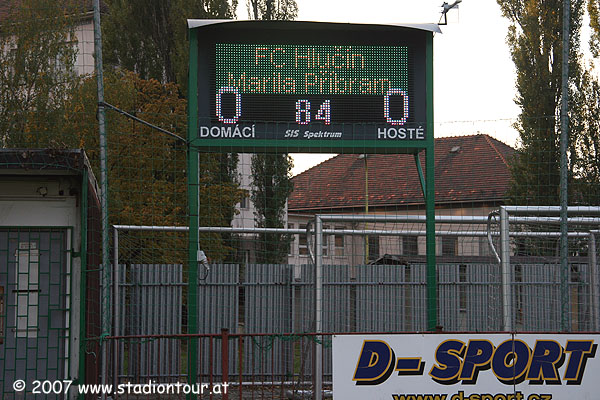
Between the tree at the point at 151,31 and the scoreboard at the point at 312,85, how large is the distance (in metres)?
19.9

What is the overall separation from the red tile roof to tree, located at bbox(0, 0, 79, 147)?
739 centimetres

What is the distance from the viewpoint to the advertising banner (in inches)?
305

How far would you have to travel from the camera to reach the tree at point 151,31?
28.7 meters

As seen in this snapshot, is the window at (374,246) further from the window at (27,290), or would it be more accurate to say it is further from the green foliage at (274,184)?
the green foliage at (274,184)

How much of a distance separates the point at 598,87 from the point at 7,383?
22.4 meters

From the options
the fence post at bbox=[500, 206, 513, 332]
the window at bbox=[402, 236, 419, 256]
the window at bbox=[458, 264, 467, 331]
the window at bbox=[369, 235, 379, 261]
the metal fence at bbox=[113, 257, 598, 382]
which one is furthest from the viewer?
the window at bbox=[369, 235, 379, 261]

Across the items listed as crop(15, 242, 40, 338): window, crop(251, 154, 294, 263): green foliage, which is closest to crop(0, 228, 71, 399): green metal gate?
crop(15, 242, 40, 338): window

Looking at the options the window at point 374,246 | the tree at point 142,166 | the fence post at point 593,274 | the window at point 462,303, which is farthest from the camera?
the tree at point 142,166

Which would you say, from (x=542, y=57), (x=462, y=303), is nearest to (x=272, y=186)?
(x=542, y=57)

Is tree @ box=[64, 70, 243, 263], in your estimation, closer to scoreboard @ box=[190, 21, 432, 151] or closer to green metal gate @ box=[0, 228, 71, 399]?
green metal gate @ box=[0, 228, 71, 399]

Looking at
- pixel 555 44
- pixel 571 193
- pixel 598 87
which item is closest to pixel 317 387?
pixel 571 193

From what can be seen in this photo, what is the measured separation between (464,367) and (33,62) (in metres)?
16.3

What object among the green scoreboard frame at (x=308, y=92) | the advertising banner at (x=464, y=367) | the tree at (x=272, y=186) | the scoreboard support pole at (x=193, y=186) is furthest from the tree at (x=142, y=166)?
the advertising banner at (x=464, y=367)

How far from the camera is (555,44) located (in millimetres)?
28000
